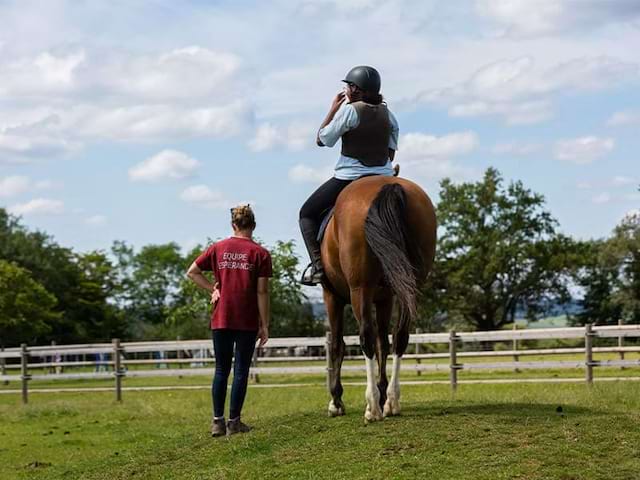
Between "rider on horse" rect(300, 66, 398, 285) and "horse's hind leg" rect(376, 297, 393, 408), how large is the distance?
0.66 metres

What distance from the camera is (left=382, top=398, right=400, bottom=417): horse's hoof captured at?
29.5ft

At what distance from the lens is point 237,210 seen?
933cm

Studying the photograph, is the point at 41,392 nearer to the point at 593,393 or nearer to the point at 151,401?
the point at 151,401

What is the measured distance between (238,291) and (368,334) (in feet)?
4.28

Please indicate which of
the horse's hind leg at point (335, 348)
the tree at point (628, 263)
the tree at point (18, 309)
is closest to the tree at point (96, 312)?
the tree at point (18, 309)

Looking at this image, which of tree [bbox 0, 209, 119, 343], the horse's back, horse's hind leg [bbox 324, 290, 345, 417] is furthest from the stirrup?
tree [bbox 0, 209, 119, 343]

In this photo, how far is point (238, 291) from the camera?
9.20 m

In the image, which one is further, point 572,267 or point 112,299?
point 112,299

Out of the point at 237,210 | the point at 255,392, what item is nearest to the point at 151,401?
the point at 255,392

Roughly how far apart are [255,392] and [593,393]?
10649 mm

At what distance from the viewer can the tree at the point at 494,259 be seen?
7400 cm

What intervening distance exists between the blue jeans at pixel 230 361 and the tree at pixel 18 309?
1929 inches

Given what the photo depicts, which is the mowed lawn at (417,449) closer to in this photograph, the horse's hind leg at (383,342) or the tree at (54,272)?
the horse's hind leg at (383,342)

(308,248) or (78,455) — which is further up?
(308,248)
